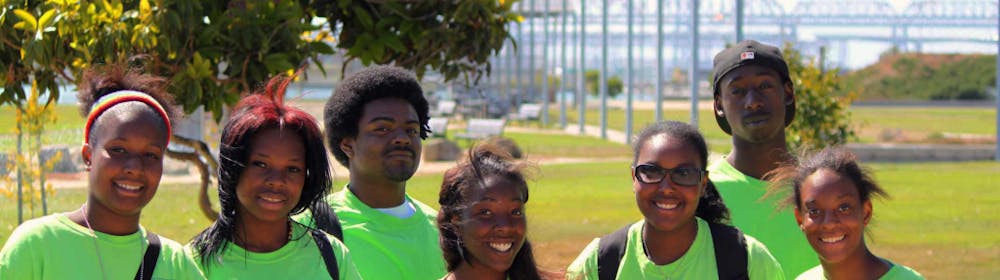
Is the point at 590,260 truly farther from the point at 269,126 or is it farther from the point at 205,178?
the point at 205,178

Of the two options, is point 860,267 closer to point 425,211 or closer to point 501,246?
point 501,246

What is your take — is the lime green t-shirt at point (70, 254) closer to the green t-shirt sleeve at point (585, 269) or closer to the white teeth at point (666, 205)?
the green t-shirt sleeve at point (585, 269)

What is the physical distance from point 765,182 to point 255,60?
2.92m

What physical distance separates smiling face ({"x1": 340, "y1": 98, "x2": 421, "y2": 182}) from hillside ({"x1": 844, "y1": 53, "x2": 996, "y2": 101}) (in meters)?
79.7

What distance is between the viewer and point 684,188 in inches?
161

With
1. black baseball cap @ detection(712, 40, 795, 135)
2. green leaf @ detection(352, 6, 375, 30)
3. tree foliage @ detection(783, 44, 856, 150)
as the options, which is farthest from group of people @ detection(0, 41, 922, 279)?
tree foliage @ detection(783, 44, 856, 150)

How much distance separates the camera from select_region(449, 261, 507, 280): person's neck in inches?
156

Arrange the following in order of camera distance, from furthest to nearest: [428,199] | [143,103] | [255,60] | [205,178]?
[428,199] → [205,178] → [255,60] → [143,103]

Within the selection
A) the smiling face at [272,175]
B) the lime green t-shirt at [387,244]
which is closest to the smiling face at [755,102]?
the lime green t-shirt at [387,244]

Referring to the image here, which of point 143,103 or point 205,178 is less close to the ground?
point 143,103

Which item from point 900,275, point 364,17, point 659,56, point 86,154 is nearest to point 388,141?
point 86,154

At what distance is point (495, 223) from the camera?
3.89m

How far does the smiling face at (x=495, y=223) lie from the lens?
3881mm

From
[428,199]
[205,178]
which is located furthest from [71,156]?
[205,178]
